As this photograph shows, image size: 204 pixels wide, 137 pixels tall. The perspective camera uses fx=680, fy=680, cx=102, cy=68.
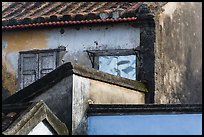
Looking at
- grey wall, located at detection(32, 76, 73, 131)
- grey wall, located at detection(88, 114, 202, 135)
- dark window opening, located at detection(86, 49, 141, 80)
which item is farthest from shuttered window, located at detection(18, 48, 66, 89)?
grey wall, located at detection(88, 114, 202, 135)

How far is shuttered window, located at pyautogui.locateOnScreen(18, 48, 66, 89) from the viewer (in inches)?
620

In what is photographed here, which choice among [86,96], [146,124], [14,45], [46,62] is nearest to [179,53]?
[46,62]

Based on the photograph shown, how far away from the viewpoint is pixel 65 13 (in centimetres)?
1590

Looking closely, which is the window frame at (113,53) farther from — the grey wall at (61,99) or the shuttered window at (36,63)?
the grey wall at (61,99)

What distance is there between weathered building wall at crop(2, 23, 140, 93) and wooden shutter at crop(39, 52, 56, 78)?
19cm

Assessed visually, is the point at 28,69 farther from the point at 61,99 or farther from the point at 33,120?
the point at 33,120

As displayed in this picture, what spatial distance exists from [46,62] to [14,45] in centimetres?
99

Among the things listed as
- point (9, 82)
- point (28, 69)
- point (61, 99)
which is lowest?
point (9, 82)

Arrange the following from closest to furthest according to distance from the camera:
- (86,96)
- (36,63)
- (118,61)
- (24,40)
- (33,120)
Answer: (33,120), (86,96), (118,61), (36,63), (24,40)

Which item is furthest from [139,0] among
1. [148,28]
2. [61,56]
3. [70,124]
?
[70,124]

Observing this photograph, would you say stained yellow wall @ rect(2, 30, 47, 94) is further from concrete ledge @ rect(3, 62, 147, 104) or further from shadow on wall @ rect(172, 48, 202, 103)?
concrete ledge @ rect(3, 62, 147, 104)

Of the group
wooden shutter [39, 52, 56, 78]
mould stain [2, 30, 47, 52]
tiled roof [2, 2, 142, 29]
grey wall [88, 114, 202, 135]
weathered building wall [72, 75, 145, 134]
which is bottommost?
grey wall [88, 114, 202, 135]

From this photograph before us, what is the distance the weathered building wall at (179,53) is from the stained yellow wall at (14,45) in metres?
2.79

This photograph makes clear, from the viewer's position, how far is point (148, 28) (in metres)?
14.9
